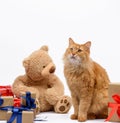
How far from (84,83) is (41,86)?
0.39 metres

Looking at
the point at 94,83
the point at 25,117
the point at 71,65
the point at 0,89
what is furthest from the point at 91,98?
the point at 0,89

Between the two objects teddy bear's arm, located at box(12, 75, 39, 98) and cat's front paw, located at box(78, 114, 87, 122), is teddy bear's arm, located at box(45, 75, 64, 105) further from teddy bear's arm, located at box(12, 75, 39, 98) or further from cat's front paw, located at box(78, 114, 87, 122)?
cat's front paw, located at box(78, 114, 87, 122)

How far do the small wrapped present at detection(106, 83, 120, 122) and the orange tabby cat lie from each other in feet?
0.24

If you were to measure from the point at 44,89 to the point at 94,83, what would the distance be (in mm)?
382

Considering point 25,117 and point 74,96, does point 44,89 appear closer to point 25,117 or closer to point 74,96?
point 74,96

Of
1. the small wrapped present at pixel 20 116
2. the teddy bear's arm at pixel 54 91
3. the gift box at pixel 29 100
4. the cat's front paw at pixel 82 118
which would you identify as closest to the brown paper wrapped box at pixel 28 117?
the small wrapped present at pixel 20 116

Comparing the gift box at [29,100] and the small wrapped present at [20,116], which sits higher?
the gift box at [29,100]

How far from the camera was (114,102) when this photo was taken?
1.80 metres

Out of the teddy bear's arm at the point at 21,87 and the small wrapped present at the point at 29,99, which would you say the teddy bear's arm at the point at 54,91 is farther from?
the small wrapped present at the point at 29,99

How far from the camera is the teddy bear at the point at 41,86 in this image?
206 cm

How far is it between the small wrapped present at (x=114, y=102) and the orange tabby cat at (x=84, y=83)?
0.07m

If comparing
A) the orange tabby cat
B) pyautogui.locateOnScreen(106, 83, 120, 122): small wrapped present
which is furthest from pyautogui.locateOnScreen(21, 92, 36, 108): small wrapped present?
pyautogui.locateOnScreen(106, 83, 120, 122): small wrapped present

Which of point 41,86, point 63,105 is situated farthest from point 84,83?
point 41,86

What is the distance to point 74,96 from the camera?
1.91 meters
